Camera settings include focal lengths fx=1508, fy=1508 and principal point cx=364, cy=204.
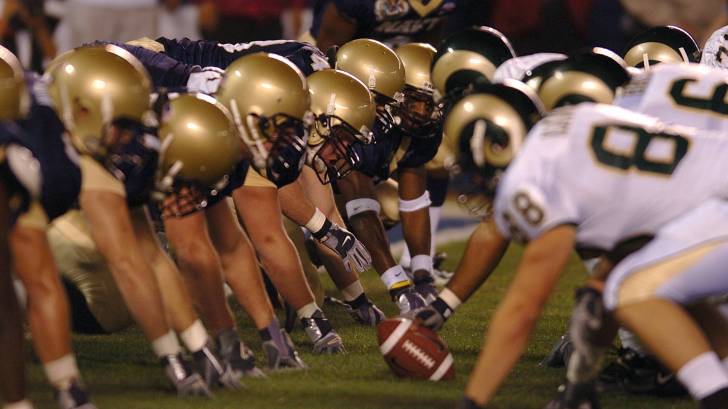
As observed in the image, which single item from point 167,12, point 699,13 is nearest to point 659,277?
point 699,13

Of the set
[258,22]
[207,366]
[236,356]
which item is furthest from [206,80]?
[258,22]

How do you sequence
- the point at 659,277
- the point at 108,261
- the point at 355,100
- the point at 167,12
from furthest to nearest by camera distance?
the point at 167,12
the point at 355,100
the point at 108,261
the point at 659,277

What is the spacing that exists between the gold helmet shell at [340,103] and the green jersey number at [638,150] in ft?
5.80

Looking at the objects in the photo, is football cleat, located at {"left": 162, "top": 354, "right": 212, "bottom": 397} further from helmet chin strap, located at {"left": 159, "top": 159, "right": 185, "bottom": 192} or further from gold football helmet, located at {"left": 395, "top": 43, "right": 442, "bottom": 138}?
gold football helmet, located at {"left": 395, "top": 43, "right": 442, "bottom": 138}

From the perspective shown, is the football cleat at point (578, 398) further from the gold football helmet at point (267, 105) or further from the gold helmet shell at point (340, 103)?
the gold helmet shell at point (340, 103)

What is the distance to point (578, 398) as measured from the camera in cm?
436

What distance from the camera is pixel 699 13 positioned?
9.99m

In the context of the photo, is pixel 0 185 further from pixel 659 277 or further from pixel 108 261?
pixel 659 277

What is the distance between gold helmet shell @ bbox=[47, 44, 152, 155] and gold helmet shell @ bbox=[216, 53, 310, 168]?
51 cm

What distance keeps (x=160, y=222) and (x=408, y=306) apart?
1179 mm

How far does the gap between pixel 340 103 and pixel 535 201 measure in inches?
74.0

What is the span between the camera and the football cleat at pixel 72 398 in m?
4.32

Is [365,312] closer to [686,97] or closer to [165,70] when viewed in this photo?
[165,70]

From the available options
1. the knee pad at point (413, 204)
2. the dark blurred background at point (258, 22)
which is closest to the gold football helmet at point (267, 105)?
the knee pad at point (413, 204)
